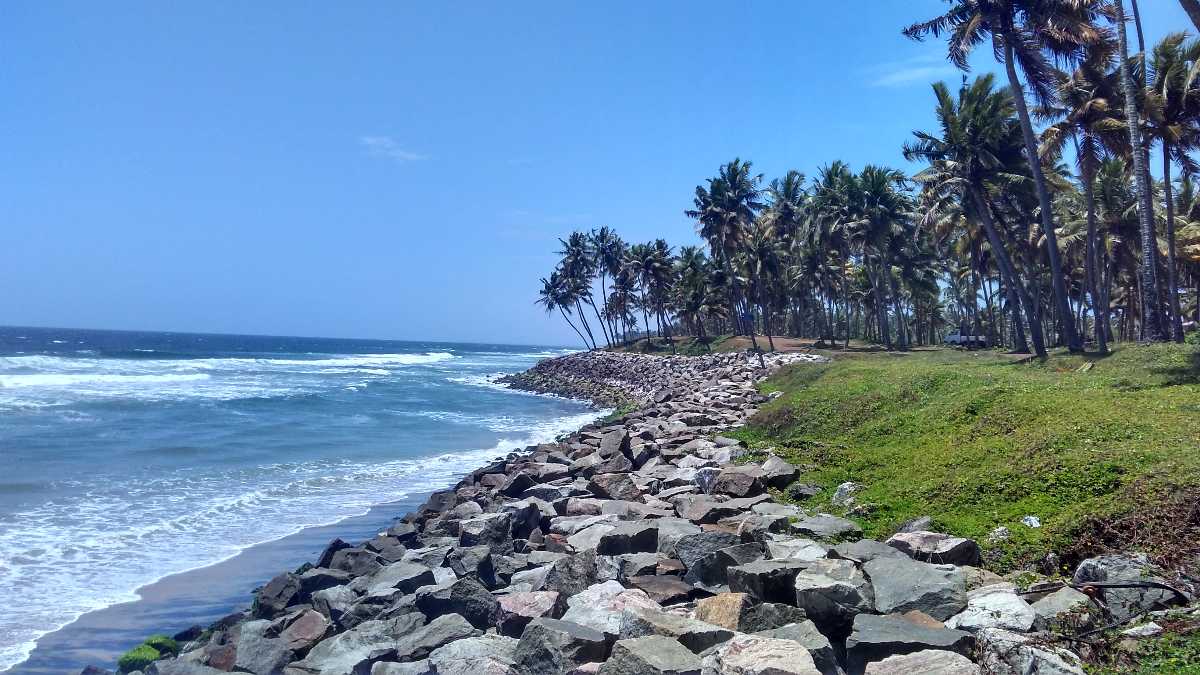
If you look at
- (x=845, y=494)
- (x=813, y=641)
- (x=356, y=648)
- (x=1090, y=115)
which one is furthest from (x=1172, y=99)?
(x=356, y=648)

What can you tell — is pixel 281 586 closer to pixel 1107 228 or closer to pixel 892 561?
pixel 892 561

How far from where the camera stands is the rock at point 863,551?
24.6 feet

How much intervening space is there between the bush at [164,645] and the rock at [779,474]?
26.3ft

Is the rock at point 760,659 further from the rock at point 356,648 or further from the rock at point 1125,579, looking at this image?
the rock at point 356,648

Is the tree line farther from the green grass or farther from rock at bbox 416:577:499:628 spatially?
rock at bbox 416:577:499:628

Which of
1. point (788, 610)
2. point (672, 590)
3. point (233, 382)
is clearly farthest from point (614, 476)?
point (233, 382)

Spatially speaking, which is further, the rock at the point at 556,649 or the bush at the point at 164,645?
the bush at the point at 164,645

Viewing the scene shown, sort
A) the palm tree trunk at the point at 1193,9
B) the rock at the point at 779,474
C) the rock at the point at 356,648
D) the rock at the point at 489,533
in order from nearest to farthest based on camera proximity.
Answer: the rock at the point at 356,648, the rock at the point at 489,533, the rock at the point at 779,474, the palm tree trunk at the point at 1193,9

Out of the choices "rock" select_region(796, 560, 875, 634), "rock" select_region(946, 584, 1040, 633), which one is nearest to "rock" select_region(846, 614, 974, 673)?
"rock" select_region(946, 584, 1040, 633)

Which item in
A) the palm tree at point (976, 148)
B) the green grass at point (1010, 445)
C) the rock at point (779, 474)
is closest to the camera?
the green grass at point (1010, 445)

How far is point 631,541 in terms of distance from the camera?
8.94 m

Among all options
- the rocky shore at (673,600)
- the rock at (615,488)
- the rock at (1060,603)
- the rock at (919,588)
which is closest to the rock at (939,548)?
the rocky shore at (673,600)

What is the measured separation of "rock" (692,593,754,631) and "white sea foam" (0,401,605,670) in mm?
7440

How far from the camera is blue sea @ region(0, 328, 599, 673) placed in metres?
10.6
